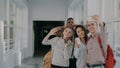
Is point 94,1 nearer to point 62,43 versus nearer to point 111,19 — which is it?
point 111,19

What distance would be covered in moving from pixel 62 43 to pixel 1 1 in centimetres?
427

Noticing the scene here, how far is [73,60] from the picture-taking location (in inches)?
108

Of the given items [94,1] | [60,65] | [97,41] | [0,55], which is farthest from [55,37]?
[0,55]

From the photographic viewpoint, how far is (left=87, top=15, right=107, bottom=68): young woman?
243 cm

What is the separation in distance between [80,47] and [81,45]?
27mm

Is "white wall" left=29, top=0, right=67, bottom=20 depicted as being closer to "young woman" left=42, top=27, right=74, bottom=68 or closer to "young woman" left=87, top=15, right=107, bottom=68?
"young woman" left=42, top=27, right=74, bottom=68

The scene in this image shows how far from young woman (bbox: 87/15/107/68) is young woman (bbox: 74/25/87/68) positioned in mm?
68

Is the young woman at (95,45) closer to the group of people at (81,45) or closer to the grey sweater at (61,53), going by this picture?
the group of people at (81,45)

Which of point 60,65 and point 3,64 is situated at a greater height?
point 60,65

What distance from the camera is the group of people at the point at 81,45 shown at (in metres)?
2.45

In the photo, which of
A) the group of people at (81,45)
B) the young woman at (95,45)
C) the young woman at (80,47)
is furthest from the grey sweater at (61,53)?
the young woman at (95,45)

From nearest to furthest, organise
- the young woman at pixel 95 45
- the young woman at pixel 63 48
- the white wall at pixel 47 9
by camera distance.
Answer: the young woman at pixel 95 45, the young woman at pixel 63 48, the white wall at pixel 47 9

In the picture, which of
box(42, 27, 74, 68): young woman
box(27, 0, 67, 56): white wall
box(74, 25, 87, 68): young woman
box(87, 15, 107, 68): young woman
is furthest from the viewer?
box(27, 0, 67, 56): white wall

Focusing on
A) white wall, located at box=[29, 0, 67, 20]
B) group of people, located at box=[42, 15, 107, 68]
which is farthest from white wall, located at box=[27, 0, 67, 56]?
group of people, located at box=[42, 15, 107, 68]
